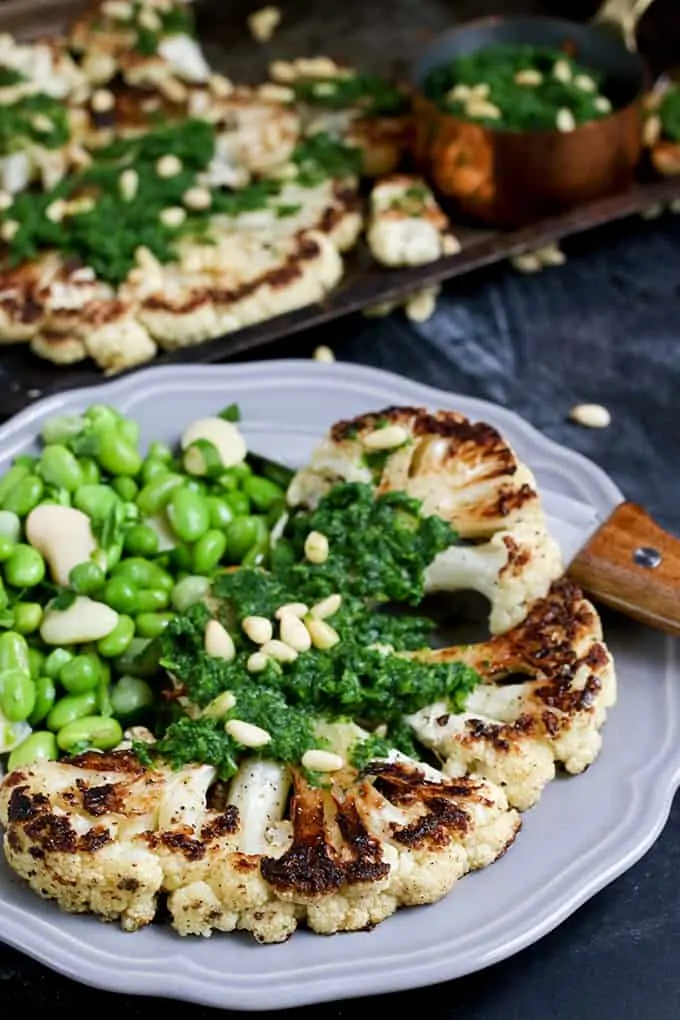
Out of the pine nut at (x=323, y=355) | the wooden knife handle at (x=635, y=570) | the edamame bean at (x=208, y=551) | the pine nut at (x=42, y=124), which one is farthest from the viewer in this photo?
the pine nut at (x=42, y=124)

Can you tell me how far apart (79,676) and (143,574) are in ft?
0.85

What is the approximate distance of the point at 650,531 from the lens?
100 inches

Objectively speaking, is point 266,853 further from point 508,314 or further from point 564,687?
point 508,314

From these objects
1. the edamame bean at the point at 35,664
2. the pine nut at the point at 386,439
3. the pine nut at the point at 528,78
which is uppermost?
the pine nut at the point at 528,78

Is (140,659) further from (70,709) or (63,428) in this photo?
(63,428)

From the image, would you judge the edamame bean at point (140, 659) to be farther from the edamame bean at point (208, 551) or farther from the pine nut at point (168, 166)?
the pine nut at point (168, 166)

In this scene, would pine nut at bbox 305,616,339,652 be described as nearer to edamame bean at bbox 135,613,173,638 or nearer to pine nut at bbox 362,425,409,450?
edamame bean at bbox 135,613,173,638

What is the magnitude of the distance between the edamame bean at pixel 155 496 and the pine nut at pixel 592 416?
114 centimetres

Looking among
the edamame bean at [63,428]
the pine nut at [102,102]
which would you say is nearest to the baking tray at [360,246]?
the edamame bean at [63,428]

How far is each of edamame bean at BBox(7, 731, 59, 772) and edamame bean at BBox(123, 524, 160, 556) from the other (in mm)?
451

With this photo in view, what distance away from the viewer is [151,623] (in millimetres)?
2529

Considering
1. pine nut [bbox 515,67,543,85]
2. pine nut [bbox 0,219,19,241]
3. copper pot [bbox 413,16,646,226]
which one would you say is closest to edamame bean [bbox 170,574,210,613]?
pine nut [bbox 0,219,19,241]

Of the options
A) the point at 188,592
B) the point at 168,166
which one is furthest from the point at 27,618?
the point at 168,166

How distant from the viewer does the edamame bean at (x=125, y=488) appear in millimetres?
2740
